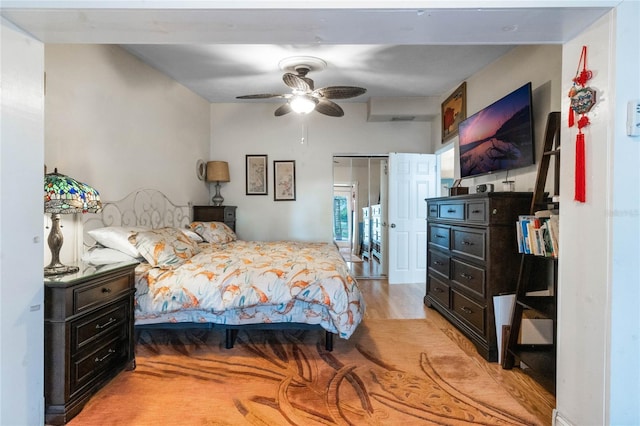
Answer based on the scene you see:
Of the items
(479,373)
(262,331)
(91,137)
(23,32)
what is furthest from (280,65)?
(479,373)

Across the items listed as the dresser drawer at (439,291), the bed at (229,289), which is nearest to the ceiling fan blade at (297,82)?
the bed at (229,289)

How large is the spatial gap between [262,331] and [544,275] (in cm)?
229

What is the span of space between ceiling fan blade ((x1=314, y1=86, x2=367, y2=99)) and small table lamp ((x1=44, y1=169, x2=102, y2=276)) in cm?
219

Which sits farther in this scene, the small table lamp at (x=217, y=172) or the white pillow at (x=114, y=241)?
the small table lamp at (x=217, y=172)

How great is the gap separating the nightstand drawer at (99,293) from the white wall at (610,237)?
243 centimetres

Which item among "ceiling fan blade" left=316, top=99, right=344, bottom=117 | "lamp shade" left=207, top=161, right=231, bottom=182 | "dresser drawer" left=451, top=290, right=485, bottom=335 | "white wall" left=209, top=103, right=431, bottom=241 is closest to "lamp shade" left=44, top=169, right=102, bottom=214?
"ceiling fan blade" left=316, top=99, right=344, bottom=117

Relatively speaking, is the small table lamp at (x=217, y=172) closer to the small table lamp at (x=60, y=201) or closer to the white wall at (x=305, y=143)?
the white wall at (x=305, y=143)

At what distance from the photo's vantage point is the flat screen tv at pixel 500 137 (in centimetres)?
257

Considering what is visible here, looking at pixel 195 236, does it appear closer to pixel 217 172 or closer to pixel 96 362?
pixel 217 172

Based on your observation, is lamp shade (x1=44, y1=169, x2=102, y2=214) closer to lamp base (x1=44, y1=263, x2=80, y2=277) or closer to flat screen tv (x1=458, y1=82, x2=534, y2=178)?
lamp base (x1=44, y1=263, x2=80, y2=277)

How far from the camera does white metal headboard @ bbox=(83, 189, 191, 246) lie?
2736 millimetres

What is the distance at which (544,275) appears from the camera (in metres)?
2.32

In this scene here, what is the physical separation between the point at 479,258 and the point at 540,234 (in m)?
0.62

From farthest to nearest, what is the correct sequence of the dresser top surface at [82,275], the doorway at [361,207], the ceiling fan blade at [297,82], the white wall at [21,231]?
1. the doorway at [361,207]
2. the ceiling fan blade at [297,82]
3. the dresser top surface at [82,275]
4. the white wall at [21,231]
